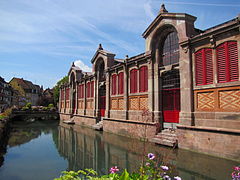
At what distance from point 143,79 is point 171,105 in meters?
3.65

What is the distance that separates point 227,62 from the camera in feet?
32.1

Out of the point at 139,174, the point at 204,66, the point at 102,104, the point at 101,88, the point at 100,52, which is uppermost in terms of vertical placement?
the point at 100,52

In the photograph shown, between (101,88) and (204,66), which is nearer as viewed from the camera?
(204,66)

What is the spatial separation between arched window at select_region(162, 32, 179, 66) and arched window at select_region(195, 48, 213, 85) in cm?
249

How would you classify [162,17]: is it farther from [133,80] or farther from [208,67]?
[133,80]

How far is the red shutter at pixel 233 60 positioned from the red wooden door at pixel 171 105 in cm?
411

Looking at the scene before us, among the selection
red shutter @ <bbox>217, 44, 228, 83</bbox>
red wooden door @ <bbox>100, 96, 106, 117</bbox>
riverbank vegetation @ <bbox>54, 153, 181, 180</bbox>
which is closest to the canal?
riverbank vegetation @ <bbox>54, 153, 181, 180</bbox>

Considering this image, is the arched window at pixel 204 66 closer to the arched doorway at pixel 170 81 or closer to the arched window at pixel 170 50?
the arched doorway at pixel 170 81

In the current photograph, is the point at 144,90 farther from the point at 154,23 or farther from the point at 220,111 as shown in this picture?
the point at 220,111

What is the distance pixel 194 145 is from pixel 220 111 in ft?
8.39

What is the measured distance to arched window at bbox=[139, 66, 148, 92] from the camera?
51.1 ft

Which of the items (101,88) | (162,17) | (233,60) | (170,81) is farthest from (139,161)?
(101,88)

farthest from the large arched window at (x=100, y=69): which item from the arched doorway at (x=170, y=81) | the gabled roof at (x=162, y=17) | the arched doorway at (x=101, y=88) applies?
the arched doorway at (x=170, y=81)

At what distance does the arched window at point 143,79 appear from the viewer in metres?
15.6
